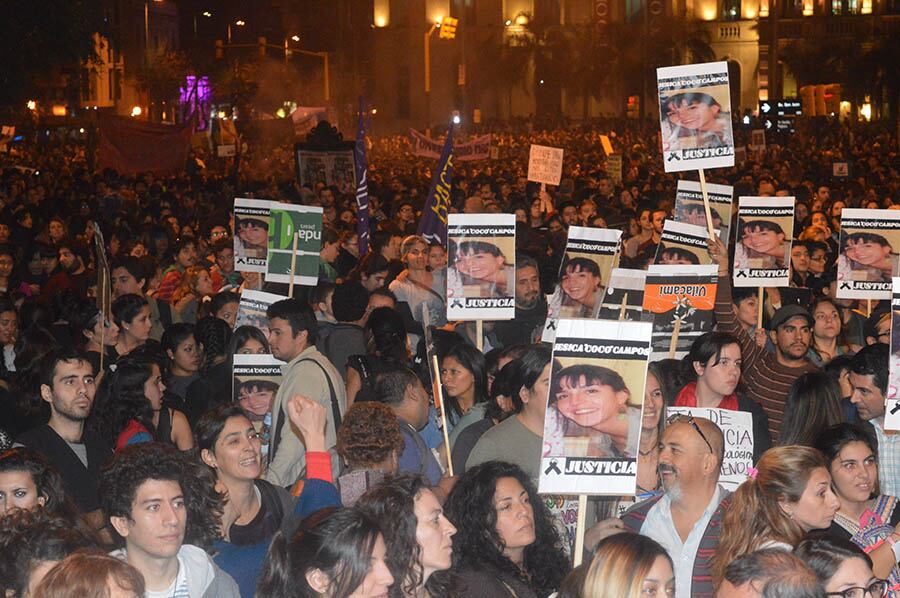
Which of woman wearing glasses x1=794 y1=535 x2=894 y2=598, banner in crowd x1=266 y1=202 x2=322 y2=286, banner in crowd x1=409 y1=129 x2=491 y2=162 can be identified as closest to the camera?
woman wearing glasses x1=794 y1=535 x2=894 y2=598

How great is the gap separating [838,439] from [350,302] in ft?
15.2

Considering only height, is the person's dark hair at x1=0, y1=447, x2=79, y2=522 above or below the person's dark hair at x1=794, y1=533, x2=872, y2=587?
above

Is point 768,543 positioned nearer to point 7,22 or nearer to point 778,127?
point 7,22

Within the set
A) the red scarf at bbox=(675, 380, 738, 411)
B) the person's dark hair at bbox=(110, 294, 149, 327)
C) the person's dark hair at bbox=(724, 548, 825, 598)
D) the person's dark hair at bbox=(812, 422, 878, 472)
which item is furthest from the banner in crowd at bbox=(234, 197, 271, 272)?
the person's dark hair at bbox=(724, 548, 825, 598)

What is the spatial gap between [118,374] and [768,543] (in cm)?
344

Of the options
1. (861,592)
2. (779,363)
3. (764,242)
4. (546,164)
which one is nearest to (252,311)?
(779,363)

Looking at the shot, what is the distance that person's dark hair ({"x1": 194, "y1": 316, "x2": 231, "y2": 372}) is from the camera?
8523 mm

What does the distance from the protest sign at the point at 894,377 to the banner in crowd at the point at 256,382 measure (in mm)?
3126

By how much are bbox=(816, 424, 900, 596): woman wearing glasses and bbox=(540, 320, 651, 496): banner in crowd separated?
84 cm

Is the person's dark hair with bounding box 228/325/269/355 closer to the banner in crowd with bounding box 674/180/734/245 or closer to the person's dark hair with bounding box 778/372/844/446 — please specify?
the person's dark hair with bounding box 778/372/844/446

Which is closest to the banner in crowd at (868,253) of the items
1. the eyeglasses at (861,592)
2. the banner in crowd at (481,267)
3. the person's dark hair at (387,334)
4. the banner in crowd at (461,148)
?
the banner in crowd at (481,267)

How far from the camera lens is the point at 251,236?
11.1 metres

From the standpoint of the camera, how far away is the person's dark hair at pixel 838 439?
5605 mm

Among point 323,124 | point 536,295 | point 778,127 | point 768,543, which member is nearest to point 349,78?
point 778,127
